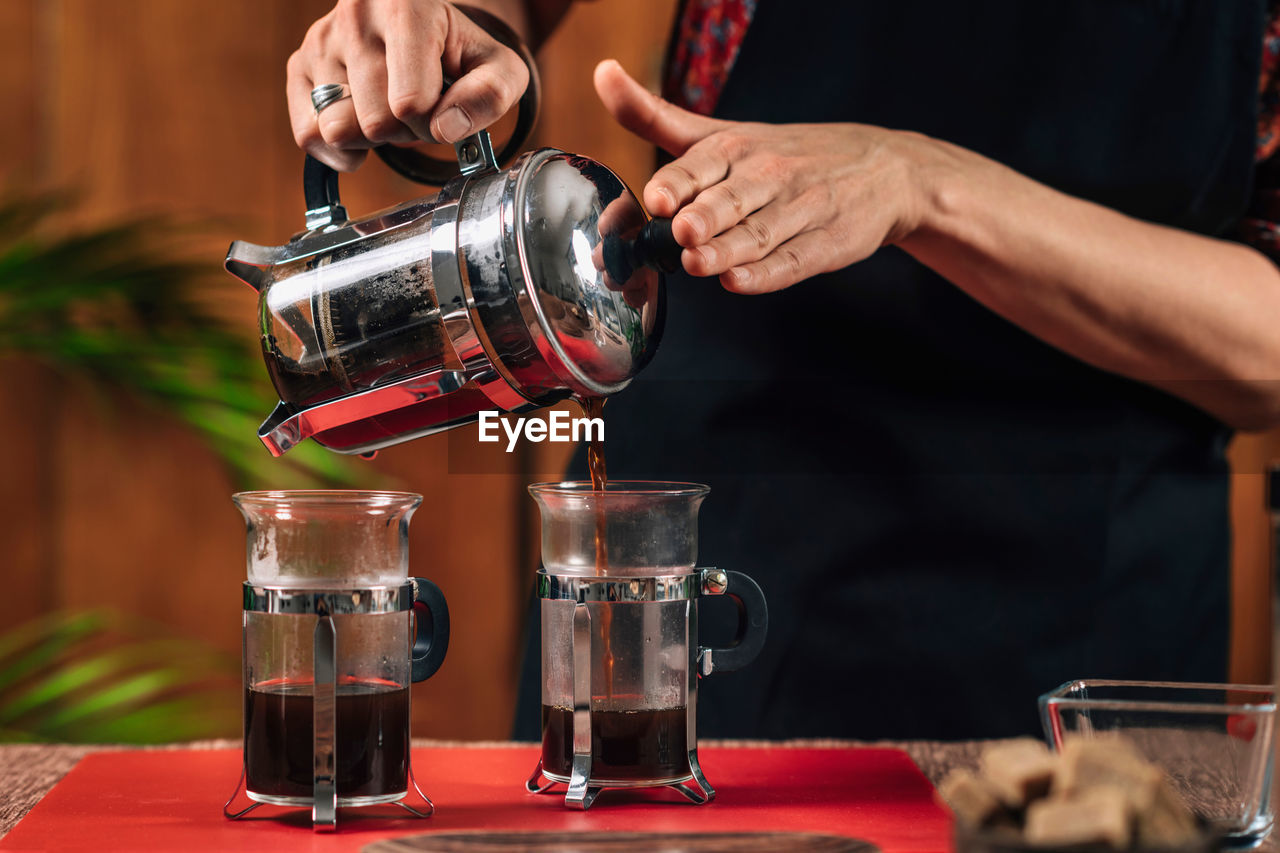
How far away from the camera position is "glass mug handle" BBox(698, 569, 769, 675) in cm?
81

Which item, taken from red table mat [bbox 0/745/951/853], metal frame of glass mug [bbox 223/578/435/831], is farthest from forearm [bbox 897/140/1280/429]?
metal frame of glass mug [bbox 223/578/435/831]

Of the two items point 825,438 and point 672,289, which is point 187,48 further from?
point 825,438

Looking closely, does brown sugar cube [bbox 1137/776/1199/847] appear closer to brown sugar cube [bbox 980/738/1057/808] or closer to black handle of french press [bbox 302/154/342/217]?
brown sugar cube [bbox 980/738/1057/808]

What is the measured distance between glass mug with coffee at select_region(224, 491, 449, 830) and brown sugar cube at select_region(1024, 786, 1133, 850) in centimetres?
44

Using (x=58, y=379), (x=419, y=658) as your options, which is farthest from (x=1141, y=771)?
(x=58, y=379)

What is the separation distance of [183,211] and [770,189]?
154 centimetres

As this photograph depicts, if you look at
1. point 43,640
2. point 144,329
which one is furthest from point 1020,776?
point 43,640

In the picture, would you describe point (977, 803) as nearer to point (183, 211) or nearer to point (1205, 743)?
point (1205, 743)

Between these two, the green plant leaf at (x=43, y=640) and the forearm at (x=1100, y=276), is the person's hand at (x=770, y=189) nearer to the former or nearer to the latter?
the forearm at (x=1100, y=276)

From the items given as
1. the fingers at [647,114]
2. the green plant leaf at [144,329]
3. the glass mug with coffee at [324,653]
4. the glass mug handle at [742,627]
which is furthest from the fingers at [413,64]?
the green plant leaf at [144,329]

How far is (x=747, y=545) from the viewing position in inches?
45.4

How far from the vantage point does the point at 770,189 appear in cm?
79

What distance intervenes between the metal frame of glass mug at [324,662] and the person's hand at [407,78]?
291 mm

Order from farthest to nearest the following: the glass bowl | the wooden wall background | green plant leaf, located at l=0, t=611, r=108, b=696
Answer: the wooden wall background, green plant leaf, located at l=0, t=611, r=108, b=696, the glass bowl
